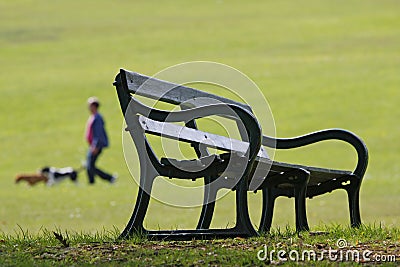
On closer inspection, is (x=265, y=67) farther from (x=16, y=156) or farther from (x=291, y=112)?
(x=16, y=156)

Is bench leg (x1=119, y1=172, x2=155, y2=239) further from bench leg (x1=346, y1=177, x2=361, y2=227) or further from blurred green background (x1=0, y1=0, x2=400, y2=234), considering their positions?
blurred green background (x1=0, y1=0, x2=400, y2=234)

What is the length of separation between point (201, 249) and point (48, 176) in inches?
600

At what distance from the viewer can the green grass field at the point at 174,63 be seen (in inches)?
645

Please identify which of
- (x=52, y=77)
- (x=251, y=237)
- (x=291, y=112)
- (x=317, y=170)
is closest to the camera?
(x=251, y=237)

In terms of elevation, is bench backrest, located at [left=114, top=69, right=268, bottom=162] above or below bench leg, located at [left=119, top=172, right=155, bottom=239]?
above

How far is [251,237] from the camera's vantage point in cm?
651

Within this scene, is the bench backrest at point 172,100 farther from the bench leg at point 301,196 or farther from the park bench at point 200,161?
the bench leg at point 301,196

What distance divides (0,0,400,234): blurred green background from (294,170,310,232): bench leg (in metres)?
2.59

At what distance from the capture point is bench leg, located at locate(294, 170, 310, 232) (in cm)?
702

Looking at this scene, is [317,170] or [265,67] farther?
[265,67]

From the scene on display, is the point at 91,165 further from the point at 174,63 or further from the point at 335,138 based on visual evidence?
the point at 174,63

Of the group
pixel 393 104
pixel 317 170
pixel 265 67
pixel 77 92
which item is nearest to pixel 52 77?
pixel 77 92

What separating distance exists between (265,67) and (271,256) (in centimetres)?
2963

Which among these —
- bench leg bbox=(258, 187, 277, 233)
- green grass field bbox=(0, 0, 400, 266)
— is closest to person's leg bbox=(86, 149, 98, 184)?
green grass field bbox=(0, 0, 400, 266)
